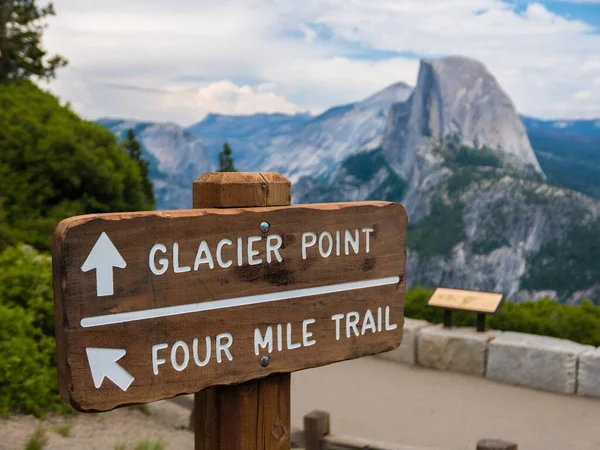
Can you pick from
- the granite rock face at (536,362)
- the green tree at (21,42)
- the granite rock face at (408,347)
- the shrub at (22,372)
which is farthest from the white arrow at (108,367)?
the green tree at (21,42)

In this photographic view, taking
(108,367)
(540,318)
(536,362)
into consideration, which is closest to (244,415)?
(108,367)

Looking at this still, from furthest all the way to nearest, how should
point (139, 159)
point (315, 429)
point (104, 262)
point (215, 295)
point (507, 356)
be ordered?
point (139, 159) < point (507, 356) < point (315, 429) < point (215, 295) < point (104, 262)

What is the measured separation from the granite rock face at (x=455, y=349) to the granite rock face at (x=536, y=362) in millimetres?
120

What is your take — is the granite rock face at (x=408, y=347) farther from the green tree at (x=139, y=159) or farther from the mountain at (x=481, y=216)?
the mountain at (x=481, y=216)

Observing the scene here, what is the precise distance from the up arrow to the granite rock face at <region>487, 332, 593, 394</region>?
6.16 metres

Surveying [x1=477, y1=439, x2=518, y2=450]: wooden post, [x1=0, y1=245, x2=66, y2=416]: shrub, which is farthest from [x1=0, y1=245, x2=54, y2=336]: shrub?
[x1=477, y1=439, x2=518, y2=450]: wooden post

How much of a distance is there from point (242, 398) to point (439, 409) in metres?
4.98

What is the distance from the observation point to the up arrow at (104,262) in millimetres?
1623

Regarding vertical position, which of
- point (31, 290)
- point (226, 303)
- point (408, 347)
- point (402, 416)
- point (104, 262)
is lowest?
point (402, 416)

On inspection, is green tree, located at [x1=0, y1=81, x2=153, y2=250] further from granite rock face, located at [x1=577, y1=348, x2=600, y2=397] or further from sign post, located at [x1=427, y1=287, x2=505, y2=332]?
granite rock face, located at [x1=577, y1=348, x2=600, y2=397]

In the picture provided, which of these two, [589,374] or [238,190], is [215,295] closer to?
[238,190]

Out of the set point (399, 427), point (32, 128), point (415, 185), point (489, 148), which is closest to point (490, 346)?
point (399, 427)

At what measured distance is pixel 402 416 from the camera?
254 inches

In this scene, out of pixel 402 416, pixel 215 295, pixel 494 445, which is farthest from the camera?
pixel 402 416
